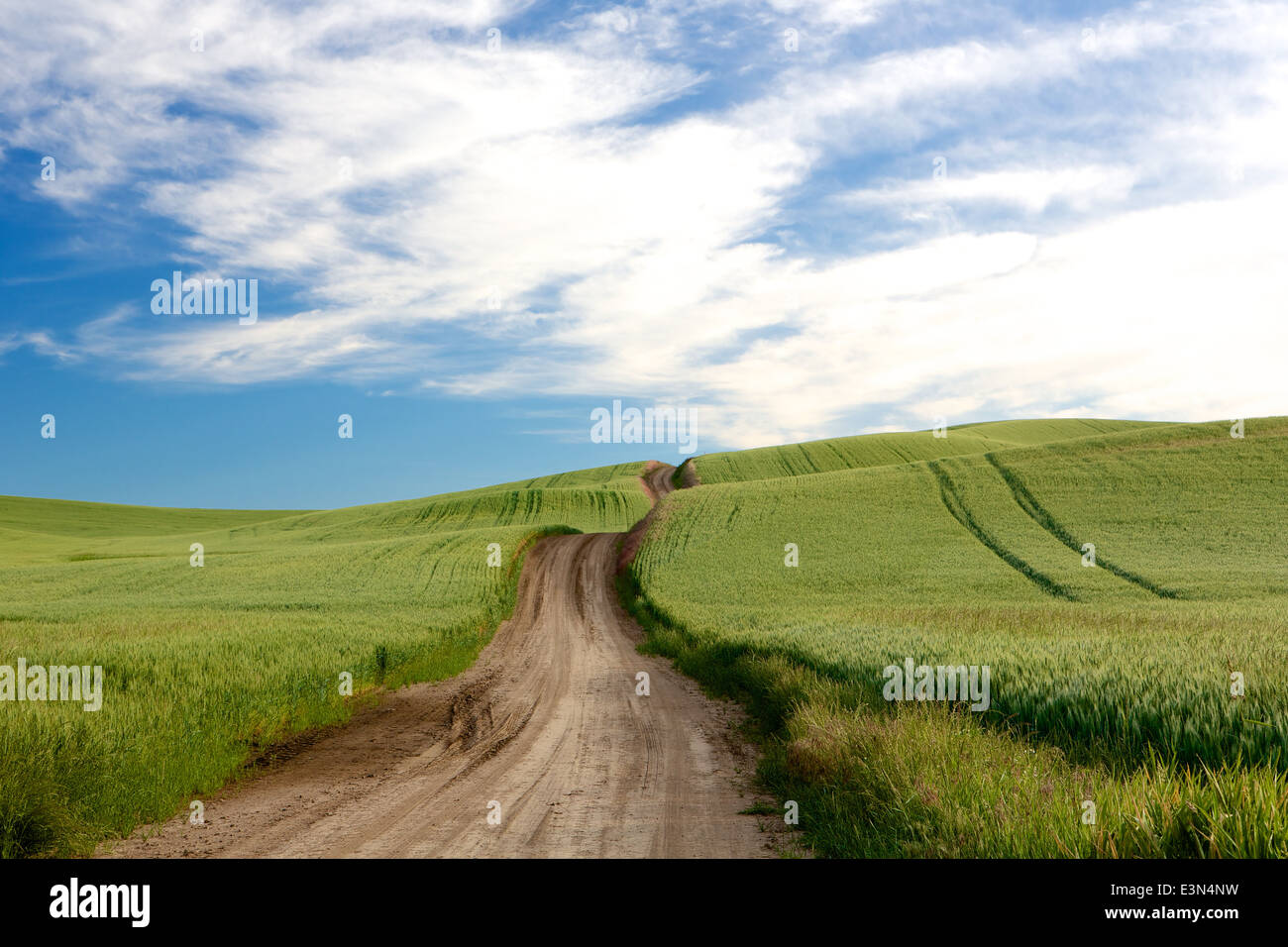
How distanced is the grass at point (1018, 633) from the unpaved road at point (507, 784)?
1.12 meters

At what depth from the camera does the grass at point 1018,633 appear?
579 cm

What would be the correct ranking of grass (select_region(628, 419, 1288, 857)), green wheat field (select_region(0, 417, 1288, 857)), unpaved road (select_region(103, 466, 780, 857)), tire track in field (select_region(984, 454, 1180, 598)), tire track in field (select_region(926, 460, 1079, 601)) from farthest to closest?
tire track in field (select_region(926, 460, 1079, 601)) → tire track in field (select_region(984, 454, 1180, 598)) → unpaved road (select_region(103, 466, 780, 857)) → green wheat field (select_region(0, 417, 1288, 857)) → grass (select_region(628, 419, 1288, 857))

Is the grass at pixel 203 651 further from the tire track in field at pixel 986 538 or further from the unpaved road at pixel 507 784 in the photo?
the tire track in field at pixel 986 538

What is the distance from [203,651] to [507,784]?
9.37 m

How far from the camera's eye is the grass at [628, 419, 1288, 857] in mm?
5793

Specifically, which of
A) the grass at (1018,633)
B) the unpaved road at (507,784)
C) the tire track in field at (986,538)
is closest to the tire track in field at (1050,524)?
the grass at (1018,633)

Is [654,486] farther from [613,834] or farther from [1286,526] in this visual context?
[613,834]

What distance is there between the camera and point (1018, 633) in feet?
56.5

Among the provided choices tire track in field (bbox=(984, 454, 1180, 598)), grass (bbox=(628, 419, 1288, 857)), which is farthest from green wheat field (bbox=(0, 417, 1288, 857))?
tire track in field (bbox=(984, 454, 1180, 598))

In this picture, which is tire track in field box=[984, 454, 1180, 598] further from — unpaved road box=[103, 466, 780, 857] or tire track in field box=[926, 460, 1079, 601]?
unpaved road box=[103, 466, 780, 857]

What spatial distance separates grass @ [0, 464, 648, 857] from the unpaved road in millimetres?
677

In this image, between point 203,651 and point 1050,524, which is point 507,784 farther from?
point 1050,524
